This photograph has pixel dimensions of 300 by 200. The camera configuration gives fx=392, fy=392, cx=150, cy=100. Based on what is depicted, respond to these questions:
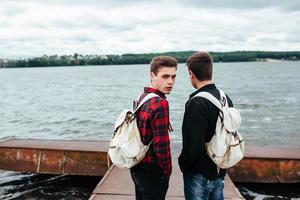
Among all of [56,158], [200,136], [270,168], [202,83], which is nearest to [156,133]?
[200,136]

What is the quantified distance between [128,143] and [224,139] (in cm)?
84

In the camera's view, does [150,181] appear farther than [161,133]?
Yes

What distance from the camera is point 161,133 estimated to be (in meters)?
3.38

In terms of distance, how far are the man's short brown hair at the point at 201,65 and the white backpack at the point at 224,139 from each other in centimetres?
16

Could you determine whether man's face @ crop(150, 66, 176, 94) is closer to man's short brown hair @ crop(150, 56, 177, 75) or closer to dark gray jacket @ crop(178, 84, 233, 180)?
man's short brown hair @ crop(150, 56, 177, 75)

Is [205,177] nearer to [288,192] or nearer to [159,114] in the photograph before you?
[159,114]

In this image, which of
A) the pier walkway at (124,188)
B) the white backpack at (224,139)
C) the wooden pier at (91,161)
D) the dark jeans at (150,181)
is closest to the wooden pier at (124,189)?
the pier walkway at (124,188)

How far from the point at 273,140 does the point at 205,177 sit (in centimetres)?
1421

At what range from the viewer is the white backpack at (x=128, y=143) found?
343 cm

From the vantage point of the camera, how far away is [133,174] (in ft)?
11.8

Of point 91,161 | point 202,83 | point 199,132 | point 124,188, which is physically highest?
point 202,83

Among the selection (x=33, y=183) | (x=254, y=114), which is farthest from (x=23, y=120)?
(x=33, y=183)

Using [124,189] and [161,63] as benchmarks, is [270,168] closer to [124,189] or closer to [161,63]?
[124,189]

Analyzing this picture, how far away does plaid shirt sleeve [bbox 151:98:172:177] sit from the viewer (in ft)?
11.0
